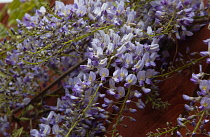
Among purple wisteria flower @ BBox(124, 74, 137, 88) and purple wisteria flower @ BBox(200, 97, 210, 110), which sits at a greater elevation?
purple wisteria flower @ BBox(124, 74, 137, 88)

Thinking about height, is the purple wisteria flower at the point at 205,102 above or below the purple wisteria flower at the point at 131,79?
below

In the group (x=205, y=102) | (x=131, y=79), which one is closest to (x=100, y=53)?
(x=131, y=79)

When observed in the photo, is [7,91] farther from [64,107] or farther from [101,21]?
[101,21]

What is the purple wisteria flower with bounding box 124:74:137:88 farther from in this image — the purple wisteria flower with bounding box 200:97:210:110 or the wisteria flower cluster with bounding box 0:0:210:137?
the purple wisteria flower with bounding box 200:97:210:110

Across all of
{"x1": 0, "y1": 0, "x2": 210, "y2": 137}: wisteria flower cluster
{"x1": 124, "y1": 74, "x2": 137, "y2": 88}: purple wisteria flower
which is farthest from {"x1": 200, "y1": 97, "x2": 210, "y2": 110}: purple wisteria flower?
{"x1": 124, "y1": 74, "x2": 137, "y2": 88}: purple wisteria flower

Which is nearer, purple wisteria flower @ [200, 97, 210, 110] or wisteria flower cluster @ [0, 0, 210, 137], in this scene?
purple wisteria flower @ [200, 97, 210, 110]

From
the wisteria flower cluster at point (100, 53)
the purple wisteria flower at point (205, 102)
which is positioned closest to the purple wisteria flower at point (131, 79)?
the wisteria flower cluster at point (100, 53)

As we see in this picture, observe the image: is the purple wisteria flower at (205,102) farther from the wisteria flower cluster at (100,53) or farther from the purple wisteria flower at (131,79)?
the purple wisteria flower at (131,79)

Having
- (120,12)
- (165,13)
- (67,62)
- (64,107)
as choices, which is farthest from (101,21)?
(67,62)
